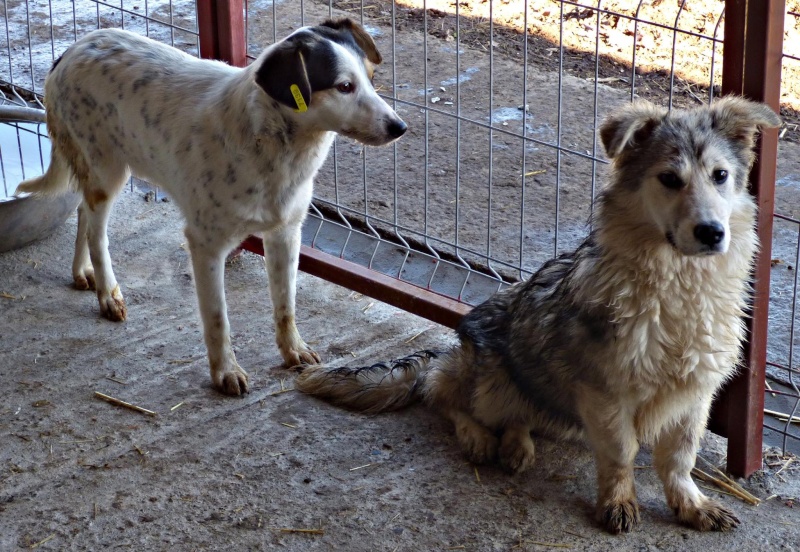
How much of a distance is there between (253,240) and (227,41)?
0.90 metres

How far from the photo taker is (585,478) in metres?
3.35

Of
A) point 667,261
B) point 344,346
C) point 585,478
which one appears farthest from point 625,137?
point 344,346

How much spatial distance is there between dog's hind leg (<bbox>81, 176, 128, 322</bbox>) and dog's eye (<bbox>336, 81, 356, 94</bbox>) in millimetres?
1195

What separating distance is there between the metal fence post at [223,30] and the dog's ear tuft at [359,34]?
3.21 feet

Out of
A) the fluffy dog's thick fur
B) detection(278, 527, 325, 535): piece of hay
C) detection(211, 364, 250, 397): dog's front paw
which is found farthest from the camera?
detection(211, 364, 250, 397): dog's front paw

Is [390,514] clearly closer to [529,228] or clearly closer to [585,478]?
[585,478]

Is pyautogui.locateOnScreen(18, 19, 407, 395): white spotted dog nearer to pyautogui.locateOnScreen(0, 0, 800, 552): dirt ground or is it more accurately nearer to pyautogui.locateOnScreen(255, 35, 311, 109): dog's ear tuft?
pyautogui.locateOnScreen(255, 35, 311, 109): dog's ear tuft

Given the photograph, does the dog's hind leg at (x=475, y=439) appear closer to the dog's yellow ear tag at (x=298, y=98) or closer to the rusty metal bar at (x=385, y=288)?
the rusty metal bar at (x=385, y=288)

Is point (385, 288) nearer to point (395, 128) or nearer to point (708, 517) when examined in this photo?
point (395, 128)

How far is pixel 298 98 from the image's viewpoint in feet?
10.9

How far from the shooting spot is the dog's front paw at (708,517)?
305 cm

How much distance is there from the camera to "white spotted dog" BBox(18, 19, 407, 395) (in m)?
3.41

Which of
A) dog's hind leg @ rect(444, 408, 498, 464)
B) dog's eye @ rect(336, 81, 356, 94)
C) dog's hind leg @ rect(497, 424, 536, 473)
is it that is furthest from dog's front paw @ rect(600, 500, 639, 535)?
dog's eye @ rect(336, 81, 356, 94)

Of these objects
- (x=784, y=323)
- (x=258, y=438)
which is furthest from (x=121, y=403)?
(x=784, y=323)
